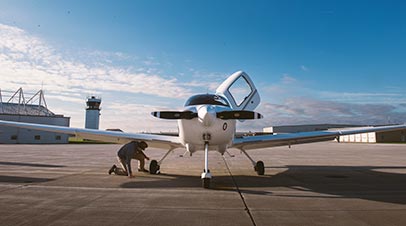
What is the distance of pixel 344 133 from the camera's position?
1044 centimetres

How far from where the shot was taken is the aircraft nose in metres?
6.70

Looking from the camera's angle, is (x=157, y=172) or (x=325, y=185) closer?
(x=325, y=185)

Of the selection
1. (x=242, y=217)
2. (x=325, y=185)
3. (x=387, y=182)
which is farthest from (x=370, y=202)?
(x=387, y=182)

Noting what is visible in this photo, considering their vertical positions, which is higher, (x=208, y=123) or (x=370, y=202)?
(x=208, y=123)

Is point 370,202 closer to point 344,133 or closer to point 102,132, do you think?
point 344,133

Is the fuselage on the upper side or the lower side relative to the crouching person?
upper

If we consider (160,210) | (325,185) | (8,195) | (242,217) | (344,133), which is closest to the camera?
(242,217)

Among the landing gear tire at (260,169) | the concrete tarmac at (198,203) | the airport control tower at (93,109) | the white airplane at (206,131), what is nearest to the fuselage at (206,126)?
the white airplane at (206,131)

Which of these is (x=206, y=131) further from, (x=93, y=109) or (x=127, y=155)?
(x=93, y=109)

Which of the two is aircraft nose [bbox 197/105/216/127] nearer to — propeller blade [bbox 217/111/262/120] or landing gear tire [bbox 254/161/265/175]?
propeller blade [bbox 217/111/262/120]

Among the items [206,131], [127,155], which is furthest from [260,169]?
[127,155]

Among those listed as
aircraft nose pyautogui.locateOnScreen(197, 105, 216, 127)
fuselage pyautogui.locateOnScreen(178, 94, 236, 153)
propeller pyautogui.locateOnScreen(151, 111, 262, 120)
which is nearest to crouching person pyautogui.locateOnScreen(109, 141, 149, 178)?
fuselage pyautogui.locateOnScreen(178, 94, 236, 153)

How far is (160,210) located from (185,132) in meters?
3.11

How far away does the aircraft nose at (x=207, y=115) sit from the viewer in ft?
22.0
